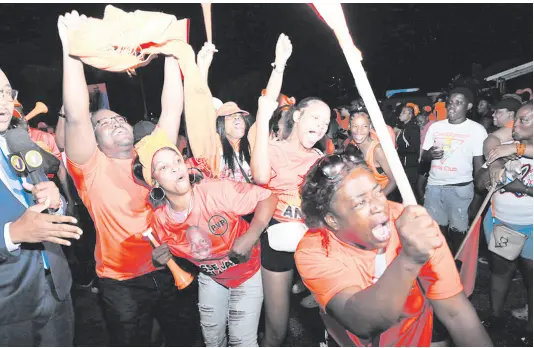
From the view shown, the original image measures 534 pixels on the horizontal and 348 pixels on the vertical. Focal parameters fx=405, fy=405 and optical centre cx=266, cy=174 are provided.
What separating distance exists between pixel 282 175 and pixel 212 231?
729mm

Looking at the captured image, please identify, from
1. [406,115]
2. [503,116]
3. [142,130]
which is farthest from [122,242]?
[406,115]

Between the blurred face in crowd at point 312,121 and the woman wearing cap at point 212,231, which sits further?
the blurred face in crowd at point 312,121

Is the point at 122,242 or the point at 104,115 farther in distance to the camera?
the point at 104,115

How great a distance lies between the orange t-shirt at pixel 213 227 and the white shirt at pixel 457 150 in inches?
95.1

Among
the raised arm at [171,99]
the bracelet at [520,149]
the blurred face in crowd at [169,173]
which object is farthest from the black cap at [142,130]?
the bracelet at [520,149]

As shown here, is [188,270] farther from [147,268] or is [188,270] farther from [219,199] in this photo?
[219,199]

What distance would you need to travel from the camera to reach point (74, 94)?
2.14m

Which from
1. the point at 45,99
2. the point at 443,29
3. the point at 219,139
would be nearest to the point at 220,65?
the point at 45,99

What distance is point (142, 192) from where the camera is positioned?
261 centimetres

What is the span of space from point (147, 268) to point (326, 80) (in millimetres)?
13415

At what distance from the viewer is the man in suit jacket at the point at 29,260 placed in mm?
2047

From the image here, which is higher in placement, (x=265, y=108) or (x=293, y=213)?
(x=265, y=108)

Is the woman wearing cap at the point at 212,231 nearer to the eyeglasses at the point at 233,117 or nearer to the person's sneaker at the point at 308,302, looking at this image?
the eyeglasses at the point at 233,117

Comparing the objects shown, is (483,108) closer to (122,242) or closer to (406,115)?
(406,115)
